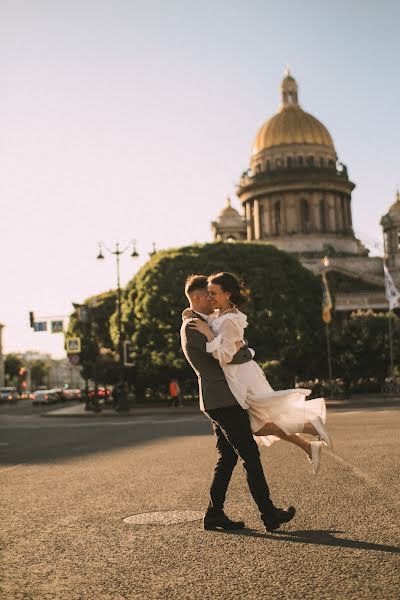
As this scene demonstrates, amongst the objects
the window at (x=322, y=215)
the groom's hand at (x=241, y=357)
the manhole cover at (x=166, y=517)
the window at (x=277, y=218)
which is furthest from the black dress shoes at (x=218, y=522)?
the window at (x=277, y=218)

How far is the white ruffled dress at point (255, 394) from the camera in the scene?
23.1 feet

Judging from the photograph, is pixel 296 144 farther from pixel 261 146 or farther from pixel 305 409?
pixel 305 409

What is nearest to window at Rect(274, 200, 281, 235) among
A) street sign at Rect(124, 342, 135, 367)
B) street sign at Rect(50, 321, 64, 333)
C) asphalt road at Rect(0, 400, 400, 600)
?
street sign at Rect(50, 321, 64, 333)

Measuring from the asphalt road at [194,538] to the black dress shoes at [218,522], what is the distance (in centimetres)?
13

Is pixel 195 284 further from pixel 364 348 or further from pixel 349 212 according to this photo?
pixel 349 212

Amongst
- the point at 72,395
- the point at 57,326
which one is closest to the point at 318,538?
the point at 57,326

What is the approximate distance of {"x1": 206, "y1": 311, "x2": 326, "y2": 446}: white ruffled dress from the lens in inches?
278

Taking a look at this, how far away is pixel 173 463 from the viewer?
12.8 metres

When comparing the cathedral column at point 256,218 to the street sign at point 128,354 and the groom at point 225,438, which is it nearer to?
the street sign at point 128,354

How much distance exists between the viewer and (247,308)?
54.7m

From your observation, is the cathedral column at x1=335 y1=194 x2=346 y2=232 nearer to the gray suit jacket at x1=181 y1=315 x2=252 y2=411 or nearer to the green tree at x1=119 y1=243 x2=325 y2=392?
the green tree at x1=119 y1=243 x2=325 y2=392

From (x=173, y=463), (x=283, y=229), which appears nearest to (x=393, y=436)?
(x=173, y=463)

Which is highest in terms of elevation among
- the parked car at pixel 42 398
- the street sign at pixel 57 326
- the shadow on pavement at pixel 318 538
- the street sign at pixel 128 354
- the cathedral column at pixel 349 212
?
the cathedral column at pixel 349 212

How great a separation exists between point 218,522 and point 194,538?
351 mm
